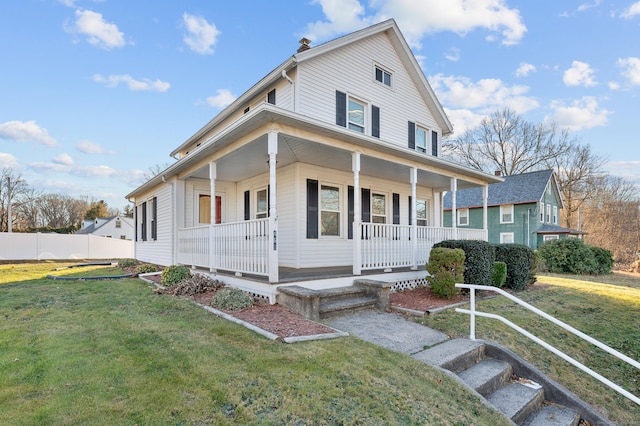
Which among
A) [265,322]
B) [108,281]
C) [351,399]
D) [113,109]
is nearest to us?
[351,399]

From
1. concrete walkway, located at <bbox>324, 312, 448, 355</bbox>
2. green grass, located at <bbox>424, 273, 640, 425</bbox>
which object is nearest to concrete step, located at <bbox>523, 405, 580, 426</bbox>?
green grass, located at <bbox>424, 273, 640, 425</bbox>

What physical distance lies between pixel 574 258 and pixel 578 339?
10726 mm

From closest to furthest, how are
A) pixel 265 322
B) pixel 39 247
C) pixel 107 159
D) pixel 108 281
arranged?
1. pixel 265 322
2. pixel 108 281
3. pixel 39 247
4. pixel 107 159

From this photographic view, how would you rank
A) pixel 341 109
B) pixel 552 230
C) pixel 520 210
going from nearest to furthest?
pixel 341 109 → pixel 552 230 → pixel 520 210

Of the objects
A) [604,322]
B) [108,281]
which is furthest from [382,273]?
[108,281]

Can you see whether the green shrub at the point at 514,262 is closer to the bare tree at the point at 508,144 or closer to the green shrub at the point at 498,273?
the green shrub at the point at 498,273

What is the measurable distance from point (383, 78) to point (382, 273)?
23.4 ft

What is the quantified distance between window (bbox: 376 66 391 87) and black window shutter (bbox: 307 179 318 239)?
4755mm

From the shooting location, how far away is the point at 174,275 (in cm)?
801

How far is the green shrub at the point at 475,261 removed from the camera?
7.47 meters

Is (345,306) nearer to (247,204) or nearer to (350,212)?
(350,212)

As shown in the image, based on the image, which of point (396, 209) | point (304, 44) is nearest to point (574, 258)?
point (396, 209)

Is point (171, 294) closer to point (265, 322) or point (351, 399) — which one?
point (265, 322)

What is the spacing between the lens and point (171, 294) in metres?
7.15
